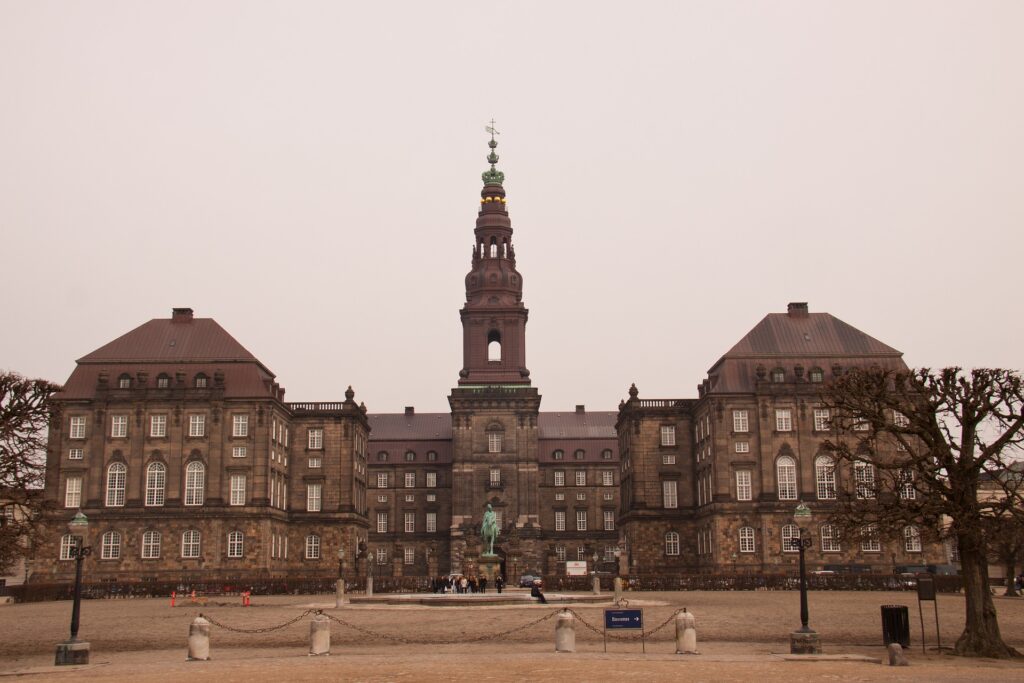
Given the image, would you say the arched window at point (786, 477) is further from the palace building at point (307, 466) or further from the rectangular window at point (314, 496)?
the rectangular window at point (314, 496)

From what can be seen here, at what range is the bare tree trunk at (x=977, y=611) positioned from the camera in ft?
108

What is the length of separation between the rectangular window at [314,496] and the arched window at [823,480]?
134 ft

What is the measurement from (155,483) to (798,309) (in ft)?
174

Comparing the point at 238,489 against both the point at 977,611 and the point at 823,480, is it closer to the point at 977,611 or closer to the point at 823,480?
the point at 823,480

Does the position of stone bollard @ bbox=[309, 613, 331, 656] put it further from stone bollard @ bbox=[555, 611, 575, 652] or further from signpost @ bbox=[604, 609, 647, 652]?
signpost @ bbox=[604, 609, 647, 652]

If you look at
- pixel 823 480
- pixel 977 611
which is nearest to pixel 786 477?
pixel 823 480

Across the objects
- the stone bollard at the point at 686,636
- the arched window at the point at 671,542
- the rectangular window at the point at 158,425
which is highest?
the rectangular window at the point at 158,425

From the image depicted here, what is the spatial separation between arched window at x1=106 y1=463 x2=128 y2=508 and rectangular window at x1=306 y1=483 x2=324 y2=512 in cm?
1619

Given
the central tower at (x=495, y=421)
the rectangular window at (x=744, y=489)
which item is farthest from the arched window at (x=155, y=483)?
the rectangular window at (x=744, y=489)

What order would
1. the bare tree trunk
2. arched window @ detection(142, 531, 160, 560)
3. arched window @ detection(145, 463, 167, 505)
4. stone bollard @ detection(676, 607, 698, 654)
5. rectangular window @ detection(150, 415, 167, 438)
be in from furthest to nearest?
rectangular window @ detection(150, 415, 167, 438) < arched window @ detection(145, 463, 167, 505) < arched window @ detection(142, 531, 160, 560) < the bare tree trunk < stone bollard @ detection(676, 607, 698, 654)

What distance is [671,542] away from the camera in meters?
97.7

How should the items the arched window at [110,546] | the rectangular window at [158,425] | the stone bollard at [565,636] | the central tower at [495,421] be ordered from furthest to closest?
the central tower at [495,421] → the rectangular window at [158,425] → the arched window at [110,546] → the stone bollard at [565,636]

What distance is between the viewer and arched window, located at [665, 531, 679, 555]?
9756 cm

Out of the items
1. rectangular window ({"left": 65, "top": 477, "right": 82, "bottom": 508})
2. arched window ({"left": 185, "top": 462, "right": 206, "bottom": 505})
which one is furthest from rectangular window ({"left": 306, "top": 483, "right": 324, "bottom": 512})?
rectangular window ({"left": 65, "top": 477, "right": 82, "bottom": 508})
